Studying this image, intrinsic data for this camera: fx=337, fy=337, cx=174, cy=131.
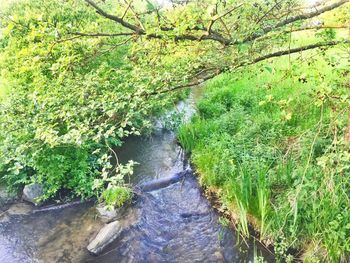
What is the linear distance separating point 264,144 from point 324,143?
4.46 ft

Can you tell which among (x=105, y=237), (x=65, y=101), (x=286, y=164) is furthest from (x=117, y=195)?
(x=286, y=164)

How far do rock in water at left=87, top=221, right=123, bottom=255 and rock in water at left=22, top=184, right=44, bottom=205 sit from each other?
1.88 meters

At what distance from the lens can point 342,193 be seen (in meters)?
4.34

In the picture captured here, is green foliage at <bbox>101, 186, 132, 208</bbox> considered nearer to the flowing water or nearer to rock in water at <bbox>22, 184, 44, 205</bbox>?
the flowing water

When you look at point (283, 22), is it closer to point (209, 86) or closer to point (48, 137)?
point (48, 137)

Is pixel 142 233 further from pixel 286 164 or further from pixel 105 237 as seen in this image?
pixel 286 164

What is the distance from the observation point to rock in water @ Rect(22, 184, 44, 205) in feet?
22.5

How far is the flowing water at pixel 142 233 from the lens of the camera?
5.28 metres

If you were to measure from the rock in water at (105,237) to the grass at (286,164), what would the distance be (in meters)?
1.95

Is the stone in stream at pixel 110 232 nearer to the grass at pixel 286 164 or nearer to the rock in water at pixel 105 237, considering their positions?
the rock in water at pixel 105 237

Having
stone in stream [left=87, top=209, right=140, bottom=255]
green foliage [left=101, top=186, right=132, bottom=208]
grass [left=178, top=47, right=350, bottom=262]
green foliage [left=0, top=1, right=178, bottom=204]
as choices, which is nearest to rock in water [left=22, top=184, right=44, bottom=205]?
green foliage [left=0, top=1, right=178, bottom=204]

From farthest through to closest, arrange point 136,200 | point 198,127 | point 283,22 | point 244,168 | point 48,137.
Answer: point 198,127 → point 136,200 → point 244,168 → point 283,22 → point 48,137

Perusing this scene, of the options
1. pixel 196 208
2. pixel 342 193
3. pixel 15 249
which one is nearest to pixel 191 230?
pixel 196 208

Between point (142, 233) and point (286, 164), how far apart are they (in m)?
2.71
